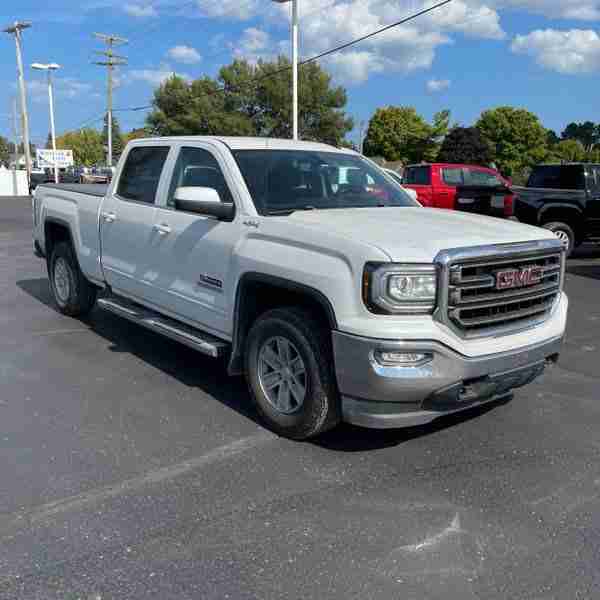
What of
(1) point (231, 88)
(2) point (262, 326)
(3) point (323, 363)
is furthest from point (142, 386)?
(1) point (231, 88)

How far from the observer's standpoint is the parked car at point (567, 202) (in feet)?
41.1

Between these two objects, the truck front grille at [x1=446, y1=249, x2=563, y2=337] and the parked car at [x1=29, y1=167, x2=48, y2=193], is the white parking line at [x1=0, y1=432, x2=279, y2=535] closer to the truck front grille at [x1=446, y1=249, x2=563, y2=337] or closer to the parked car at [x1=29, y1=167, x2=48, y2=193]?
the truck front grille at [x1=446, y1=249, x2=563, y2=337]

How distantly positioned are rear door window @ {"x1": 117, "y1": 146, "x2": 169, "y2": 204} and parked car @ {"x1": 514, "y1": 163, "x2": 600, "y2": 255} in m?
8.80

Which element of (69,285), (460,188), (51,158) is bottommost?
(69,285)

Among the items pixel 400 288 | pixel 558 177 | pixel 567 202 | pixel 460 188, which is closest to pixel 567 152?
pixel 460 188

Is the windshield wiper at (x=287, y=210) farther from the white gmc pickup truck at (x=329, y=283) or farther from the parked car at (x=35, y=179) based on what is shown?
the parked car at (x=35, y=179)

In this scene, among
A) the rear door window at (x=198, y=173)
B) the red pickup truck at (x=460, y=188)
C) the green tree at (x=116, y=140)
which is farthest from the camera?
the green tree at (x=116, y=140)

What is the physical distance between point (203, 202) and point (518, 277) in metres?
2.05

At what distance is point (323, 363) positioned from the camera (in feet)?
12.7

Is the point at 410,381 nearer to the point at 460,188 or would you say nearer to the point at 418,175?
the point at 460,188

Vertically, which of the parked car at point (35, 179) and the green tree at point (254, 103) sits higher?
the green tree at point (254, 103)

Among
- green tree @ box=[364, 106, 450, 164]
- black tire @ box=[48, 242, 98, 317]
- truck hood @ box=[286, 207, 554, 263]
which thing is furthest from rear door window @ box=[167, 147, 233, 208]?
green tree @ box=[364, 106, 450, 164]

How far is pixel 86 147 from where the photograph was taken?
123875mm

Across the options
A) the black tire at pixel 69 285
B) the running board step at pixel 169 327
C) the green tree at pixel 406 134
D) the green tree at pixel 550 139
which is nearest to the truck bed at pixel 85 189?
the black tire at pixel 69 285
